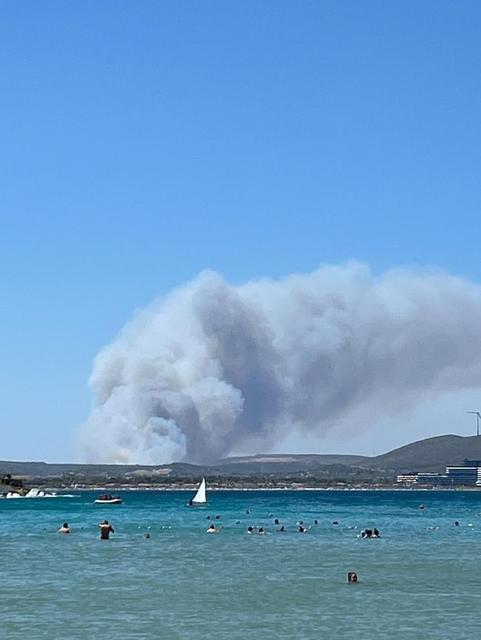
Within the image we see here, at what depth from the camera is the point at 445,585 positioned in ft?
234

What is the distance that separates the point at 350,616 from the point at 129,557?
40054mm

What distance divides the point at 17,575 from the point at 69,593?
11.7 meters

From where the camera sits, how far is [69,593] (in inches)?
2613

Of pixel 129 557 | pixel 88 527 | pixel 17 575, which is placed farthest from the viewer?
pixel 88 527

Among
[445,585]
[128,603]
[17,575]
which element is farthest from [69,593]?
[445,585]

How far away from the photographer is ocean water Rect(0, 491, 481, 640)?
53250 millimetres

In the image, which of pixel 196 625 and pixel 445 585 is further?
pixel 445 585

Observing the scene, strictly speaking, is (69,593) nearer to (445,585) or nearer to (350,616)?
(350,616)

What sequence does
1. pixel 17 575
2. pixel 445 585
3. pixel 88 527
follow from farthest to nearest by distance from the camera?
1. pixel 88 527
2. pixel 17 575
3. pixel 445 585

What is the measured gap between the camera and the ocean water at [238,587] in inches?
2096

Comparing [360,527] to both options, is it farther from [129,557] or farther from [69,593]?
[69,593]

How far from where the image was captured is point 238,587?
2771 inches

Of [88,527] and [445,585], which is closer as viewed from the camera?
[445,585]

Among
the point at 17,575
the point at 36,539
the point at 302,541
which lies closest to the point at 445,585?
the point at 17,575
